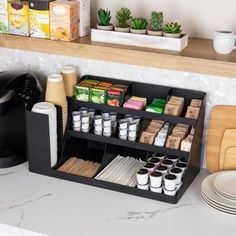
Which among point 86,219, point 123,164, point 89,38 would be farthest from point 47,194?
point 89,38

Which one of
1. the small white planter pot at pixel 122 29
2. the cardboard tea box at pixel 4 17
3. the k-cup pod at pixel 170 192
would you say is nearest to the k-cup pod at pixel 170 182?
the k-cup pod at pixel 170 192

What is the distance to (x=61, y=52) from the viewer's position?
1804 millimetres

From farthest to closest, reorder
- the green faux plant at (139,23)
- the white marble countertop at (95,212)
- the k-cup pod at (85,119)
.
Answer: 1. the k-cup pod at (85,119)
2. the green faux plant at (139,23)
3. the white marble countertop at (95,212)

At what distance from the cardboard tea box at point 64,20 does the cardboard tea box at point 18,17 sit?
0.12 meters

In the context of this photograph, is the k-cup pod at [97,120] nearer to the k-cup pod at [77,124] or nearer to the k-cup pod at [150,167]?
the k-cup pod at [77,124]

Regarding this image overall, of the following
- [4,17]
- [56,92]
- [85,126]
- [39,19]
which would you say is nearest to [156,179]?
[85,126]

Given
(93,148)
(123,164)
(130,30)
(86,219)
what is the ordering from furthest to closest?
(93,148), (123,164), (130,30), (86,219)

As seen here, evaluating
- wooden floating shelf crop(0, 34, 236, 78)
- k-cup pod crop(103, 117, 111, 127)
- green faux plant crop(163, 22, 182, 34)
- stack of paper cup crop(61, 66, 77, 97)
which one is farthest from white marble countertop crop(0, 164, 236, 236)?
green faux plant crop(163, 22, 182, 34)

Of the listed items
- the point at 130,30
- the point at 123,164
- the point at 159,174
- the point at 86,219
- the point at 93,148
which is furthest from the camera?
the point at 93,148

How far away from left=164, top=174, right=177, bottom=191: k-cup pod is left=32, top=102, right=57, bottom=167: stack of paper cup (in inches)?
17.6

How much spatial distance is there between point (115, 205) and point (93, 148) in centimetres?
44

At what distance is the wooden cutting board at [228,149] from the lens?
177cm

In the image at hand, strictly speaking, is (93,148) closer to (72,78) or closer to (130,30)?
(72,78)

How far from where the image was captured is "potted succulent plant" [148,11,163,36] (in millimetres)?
1685
